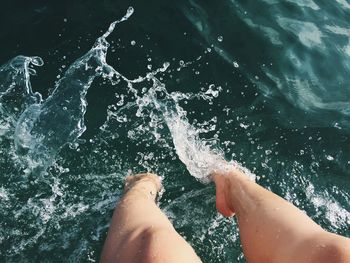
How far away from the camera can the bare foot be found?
3064 millimetres

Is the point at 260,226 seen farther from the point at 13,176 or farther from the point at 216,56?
the point at 216,56

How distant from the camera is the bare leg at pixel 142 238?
6.86 feet

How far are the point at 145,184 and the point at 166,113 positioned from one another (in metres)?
0.81

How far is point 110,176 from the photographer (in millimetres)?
3477

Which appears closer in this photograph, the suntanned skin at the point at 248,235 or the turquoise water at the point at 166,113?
the suntanned skin at the point at 248,235

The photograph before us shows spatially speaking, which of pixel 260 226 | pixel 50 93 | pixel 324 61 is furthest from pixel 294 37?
pixel 260 226

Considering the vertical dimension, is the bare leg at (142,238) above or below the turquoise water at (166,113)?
above

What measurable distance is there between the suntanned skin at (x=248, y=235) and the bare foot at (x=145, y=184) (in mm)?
37

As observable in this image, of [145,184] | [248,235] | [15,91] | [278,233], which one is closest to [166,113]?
[145,184]

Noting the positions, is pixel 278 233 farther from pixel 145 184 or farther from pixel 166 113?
pixel 166 113

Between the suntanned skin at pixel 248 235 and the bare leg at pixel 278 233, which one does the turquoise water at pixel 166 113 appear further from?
the bare leg at pixel 278 233

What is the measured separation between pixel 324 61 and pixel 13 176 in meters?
2.84

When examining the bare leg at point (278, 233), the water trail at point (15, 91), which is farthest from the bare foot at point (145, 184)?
the water trail at point (15, 91)

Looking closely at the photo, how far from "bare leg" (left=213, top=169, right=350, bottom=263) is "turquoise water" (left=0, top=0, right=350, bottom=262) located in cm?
64
